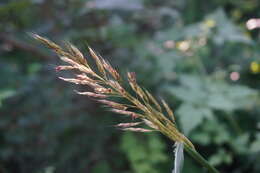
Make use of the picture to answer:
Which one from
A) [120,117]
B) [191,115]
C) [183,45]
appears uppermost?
[183,45]

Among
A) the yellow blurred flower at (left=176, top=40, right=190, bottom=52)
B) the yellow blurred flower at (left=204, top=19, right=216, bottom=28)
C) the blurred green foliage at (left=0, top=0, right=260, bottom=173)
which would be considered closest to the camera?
the blurred green foliage at (left=0, top=0, right=260, bottom=173)

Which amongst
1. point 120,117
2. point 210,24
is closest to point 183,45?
point 210,24

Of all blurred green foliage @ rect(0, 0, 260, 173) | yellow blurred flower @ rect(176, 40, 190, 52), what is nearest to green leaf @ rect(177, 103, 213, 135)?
blurred green foliage @ rect(0, 0, 260, 173)

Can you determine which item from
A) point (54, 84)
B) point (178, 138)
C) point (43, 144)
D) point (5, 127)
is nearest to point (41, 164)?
point (43, 144)

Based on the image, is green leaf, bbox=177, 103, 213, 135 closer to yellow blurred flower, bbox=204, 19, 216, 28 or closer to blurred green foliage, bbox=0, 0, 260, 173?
blurred green foliage, bbox=0, 0, 260, 173

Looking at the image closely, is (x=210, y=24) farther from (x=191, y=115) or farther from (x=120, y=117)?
(x=120, y=117)

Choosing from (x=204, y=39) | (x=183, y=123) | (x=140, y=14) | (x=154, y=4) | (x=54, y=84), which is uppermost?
(x=154, y=4)

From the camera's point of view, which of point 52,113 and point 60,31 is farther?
point 60,31

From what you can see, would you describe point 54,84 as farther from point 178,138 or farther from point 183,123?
point 178,138

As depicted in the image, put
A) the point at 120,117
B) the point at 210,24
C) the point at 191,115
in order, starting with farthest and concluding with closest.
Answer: the point at 120,117, the point at 210,24, the point at 191,115
